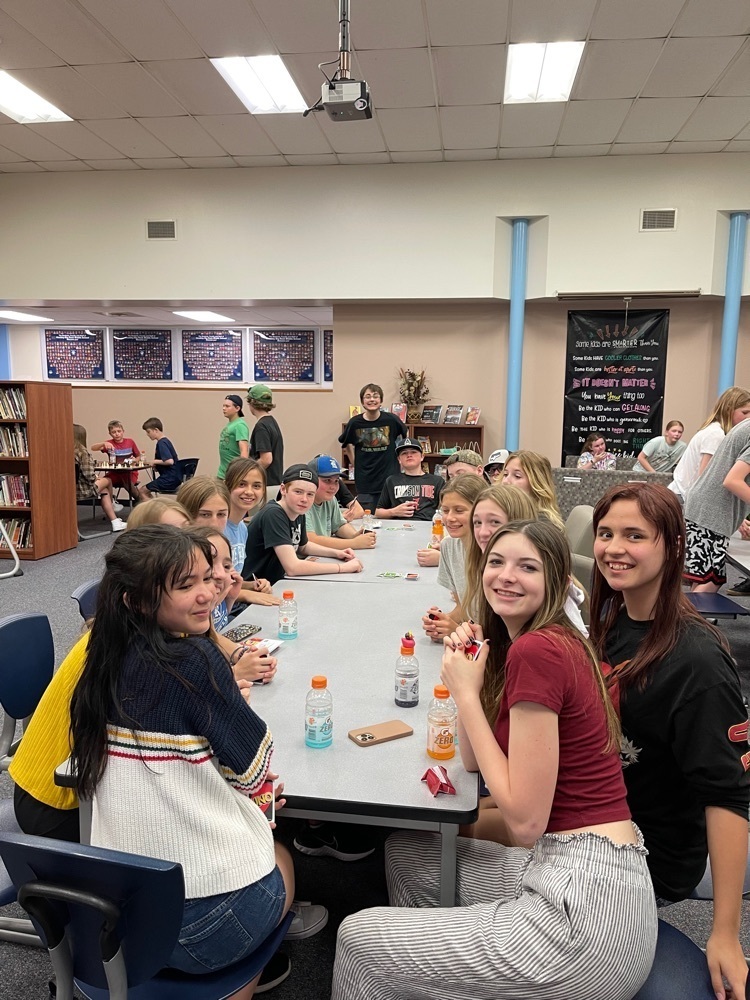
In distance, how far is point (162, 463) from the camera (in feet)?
27.9

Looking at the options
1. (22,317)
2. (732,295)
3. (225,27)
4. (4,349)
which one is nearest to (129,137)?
(225,27)

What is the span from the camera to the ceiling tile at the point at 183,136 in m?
5.91

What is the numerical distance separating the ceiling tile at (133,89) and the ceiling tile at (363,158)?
5.46 ft

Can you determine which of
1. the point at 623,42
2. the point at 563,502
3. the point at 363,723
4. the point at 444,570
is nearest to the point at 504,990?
the point at 363,723

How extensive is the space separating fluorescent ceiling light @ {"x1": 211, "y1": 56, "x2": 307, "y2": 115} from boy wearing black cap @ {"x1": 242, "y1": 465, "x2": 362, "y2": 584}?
346cm

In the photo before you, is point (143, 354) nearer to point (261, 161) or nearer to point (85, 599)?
point (261, 161)

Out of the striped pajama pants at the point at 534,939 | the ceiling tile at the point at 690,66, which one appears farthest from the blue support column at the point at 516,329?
the striped pajama pants at the point at 534,939

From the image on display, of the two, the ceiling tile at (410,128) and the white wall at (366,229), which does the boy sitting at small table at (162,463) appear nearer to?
the white wall at (366,229)

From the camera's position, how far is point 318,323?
11070mm

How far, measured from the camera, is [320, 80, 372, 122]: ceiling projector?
3543mm


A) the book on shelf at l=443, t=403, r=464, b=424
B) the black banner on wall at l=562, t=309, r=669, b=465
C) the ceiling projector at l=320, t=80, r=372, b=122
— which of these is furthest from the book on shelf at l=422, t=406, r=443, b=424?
the ceiling projector at l=320, t=80, r=372, b=122

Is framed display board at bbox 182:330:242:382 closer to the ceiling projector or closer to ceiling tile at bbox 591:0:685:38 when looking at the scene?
ceiling tile at bbox 591:0:685:38

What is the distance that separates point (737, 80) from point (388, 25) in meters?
2.68

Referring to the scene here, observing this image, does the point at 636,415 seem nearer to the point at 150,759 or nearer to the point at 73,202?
the point at 73,202
